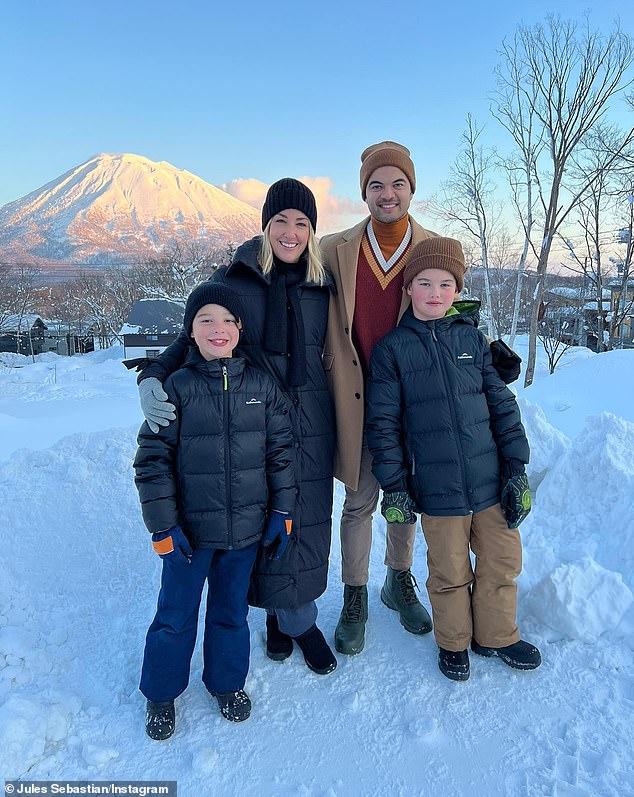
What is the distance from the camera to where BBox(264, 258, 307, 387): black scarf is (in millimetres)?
2236

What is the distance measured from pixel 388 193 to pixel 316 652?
7.32 ft

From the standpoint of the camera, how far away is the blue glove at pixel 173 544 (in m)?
1.90

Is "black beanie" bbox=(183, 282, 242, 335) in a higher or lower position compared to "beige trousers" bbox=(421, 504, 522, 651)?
higher

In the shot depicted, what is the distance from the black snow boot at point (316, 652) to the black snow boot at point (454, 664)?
0.50 metres

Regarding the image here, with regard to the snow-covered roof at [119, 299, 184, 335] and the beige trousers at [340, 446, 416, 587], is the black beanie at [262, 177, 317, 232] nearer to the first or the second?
the beige trousers at [340, 446, 416, 587]

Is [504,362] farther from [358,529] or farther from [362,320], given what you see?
[358,529]

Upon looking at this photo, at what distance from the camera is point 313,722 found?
2.03 m

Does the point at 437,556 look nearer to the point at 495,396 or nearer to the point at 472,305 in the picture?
the point at 495,396

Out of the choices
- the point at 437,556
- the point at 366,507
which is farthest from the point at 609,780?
the point at 366,507

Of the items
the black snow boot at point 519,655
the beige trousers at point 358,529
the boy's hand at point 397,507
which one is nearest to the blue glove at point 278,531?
the boy's hand at point 397,507

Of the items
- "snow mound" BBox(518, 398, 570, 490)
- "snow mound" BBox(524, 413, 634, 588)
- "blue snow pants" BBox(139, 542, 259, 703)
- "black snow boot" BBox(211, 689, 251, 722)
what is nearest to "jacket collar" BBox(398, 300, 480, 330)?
"blue snow pants" BBox(139, 542, 259, 703)

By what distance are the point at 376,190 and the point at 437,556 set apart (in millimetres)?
1790

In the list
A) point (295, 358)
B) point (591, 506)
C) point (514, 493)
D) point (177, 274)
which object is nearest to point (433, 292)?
point (295, 358)

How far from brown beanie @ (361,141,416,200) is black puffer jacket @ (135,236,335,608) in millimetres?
688
